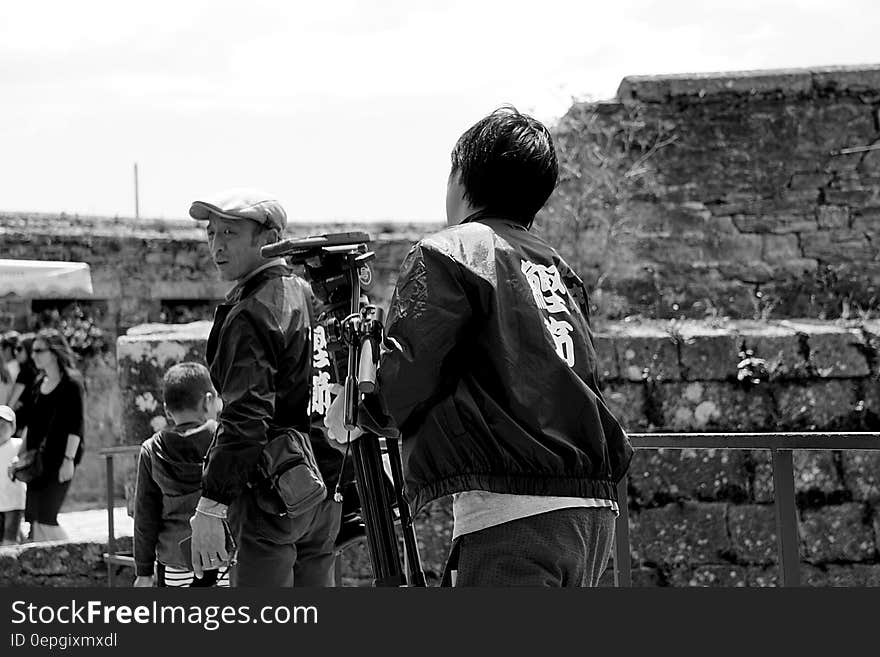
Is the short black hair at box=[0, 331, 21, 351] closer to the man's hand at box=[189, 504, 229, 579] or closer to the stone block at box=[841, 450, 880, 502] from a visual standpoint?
the stone block at box=[841, 450, 880, 502]

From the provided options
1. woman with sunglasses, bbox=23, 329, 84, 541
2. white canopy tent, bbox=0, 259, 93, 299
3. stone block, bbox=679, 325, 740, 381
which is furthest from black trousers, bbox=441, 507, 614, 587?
white canopy tent, bbox=0, 259, 93, 299

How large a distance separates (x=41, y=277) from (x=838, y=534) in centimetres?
556

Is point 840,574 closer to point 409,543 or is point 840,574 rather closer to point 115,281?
point 409,543

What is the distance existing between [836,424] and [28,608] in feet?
15.0

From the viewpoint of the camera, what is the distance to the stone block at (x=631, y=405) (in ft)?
20.4

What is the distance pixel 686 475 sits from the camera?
233 inches

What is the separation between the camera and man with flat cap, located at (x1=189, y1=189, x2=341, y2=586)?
3209 mm

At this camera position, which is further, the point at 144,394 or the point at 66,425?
the point at 66,425

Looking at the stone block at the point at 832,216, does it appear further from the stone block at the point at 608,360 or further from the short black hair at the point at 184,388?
the short black hair at the point at 184,388

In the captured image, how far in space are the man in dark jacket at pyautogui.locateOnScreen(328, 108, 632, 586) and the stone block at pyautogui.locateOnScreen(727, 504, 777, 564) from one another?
356 cm

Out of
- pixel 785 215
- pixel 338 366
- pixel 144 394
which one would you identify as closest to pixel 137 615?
pixel 338 366

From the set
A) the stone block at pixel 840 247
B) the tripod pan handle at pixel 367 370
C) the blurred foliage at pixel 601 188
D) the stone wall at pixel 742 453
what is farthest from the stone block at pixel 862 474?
the tripod pan handle at pixel 367 370

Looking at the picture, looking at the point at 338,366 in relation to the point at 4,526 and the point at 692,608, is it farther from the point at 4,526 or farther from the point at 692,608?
the point at 4,526

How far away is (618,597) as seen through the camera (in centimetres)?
242
